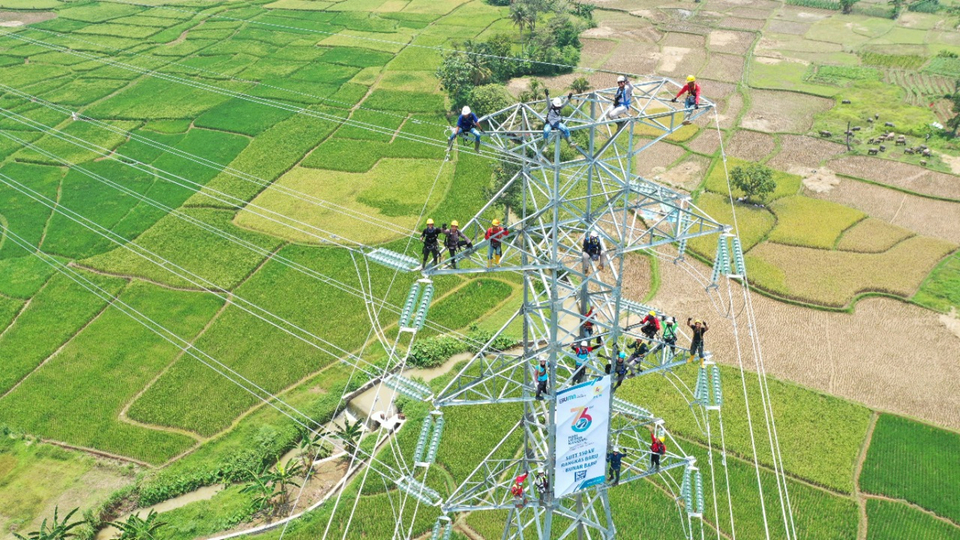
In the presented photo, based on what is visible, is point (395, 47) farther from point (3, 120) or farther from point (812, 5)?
point (812, 5)

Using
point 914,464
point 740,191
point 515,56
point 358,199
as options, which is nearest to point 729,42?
point 515,56

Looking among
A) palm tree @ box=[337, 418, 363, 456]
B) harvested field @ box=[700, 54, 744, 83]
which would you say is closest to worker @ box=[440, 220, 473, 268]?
palm tree @ box=[337, 418, 363, 456]

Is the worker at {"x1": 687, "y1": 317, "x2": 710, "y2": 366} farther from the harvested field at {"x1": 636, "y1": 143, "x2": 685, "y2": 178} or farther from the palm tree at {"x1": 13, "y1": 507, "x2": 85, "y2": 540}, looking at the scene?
the harvested field at {"x1": 636, "y1": 143, "x2": 685, "y2": 178}

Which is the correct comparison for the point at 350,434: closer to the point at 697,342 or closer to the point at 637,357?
the point at 637,357

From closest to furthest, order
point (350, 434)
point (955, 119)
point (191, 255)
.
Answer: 1. point (350, 434)
2. point (191, 255)
3. point (955, 119)

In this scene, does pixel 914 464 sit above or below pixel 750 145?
below

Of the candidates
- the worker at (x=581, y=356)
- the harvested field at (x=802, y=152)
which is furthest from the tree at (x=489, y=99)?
the worker at (x=581, y=356)

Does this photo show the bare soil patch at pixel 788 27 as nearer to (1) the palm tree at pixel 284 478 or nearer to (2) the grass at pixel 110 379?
(2) the grass at pixel 110 379
